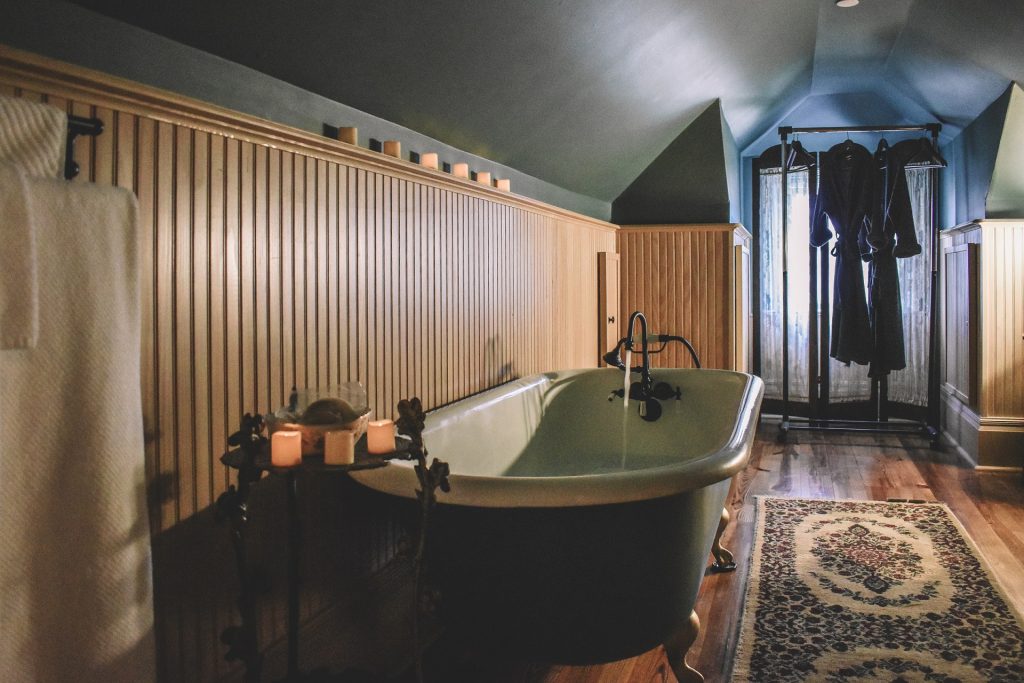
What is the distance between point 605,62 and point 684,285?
2.01m

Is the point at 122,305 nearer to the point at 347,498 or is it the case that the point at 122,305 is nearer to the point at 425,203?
the point at 347,498

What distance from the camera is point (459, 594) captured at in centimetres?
159

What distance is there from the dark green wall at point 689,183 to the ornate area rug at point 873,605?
2.20 m

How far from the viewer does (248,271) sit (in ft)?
5.29

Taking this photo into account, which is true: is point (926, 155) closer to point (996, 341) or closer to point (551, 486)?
point (996, 341)

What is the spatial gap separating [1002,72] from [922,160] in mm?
1171

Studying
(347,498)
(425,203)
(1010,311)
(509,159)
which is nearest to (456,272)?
(425,203)

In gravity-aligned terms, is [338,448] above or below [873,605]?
above

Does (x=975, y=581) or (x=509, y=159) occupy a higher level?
(x=509, y=159)

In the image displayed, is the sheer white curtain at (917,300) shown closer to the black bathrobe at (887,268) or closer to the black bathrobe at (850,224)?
the black bathrobe at (887,268)

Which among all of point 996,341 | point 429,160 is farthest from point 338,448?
point 996,341

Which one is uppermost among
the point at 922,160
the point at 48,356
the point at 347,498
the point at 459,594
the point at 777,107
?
the point at 777,107

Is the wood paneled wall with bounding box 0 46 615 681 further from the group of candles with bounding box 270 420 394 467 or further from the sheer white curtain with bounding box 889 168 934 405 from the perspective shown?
the sheer white curtain with bounding box 889 168 934 405

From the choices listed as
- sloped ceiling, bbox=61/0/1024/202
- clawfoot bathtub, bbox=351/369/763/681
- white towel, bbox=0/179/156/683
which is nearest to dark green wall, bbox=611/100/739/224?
sloped ceiling, bbox=61/0/1024/202
